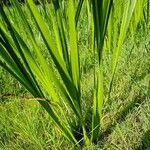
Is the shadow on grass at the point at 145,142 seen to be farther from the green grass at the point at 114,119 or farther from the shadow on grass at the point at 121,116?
the shadow on grass at the point at 121,116

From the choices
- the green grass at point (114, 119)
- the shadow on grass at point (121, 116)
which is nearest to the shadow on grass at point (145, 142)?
the green grass at point (114, 119)

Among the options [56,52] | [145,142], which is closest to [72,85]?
[56,52]

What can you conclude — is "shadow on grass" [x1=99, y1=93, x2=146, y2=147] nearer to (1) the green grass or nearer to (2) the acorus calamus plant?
(1) the green grass

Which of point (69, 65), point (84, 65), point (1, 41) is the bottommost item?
point (84, 65)

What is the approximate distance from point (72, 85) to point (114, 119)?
1.00 feet

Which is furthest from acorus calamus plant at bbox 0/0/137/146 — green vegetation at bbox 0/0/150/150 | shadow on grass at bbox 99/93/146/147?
shadow on grass at bbox 99/93/146/147

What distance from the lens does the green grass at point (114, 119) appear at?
1.07 m

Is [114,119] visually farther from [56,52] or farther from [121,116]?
[56,52]

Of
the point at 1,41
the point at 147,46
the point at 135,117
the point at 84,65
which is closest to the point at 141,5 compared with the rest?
the point at 147,46

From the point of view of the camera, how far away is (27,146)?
3.92 feet

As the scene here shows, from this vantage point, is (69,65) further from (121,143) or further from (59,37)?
(121,143)

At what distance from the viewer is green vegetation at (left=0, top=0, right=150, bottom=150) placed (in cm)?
91

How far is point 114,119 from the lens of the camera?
1.18m

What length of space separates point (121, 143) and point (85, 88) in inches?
16.8
